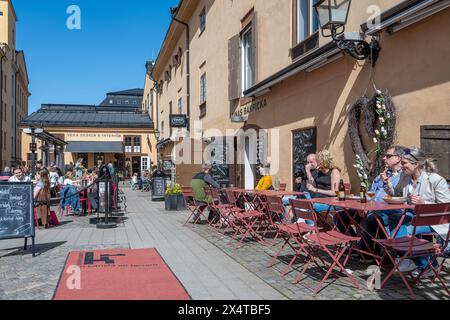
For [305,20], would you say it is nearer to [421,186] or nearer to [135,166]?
[421,186]

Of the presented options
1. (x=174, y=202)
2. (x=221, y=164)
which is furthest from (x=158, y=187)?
(x=174, y=202)

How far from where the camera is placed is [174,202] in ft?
42.6

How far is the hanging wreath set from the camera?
241 inches

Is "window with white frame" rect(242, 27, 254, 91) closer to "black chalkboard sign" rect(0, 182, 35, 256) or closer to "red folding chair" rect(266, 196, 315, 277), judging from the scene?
"red folding chair" rect(266, 196, 315, 277)

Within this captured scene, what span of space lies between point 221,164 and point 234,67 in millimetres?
3318

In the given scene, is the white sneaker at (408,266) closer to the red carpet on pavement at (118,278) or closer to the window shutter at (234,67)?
the red carpet on pavement at (118,278)

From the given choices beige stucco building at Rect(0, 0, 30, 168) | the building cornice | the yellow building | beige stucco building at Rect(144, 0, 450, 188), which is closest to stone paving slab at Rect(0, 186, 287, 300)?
beige stucco building at Rect(144, 0, 450, 188)

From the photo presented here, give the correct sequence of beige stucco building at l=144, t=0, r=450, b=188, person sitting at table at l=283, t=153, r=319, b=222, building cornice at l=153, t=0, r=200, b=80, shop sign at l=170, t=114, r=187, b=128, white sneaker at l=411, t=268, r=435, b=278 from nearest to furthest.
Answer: white sneaker at l=411, t=268, r=435, b=278
beige stucco building at l=144, t=0, r=450, b=188
person sitting at table at l=283, t=153, r=319, b=222
building cornice at l=153, t=0, r=200, b=80
shop sign at l=170, t=114, r=187, b=128

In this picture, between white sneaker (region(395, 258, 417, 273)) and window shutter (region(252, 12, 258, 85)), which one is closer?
white sneaker (region(395, 258, 417, 273))

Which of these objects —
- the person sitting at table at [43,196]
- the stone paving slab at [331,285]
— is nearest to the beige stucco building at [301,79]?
the stone paving slab at [331,285]

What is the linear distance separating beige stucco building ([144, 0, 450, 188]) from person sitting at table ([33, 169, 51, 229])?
5.06m

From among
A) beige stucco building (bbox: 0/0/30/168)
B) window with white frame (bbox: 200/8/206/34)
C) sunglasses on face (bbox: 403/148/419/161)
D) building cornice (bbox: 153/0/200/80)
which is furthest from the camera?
beige stucco building (bbox: 0/0/30/168)

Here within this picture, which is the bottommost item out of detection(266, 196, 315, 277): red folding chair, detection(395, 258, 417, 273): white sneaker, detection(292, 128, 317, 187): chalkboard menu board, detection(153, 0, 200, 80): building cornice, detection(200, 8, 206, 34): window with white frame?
detection(395, 258, 417, 273): white sneaker

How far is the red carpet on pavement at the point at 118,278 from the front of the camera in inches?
173
